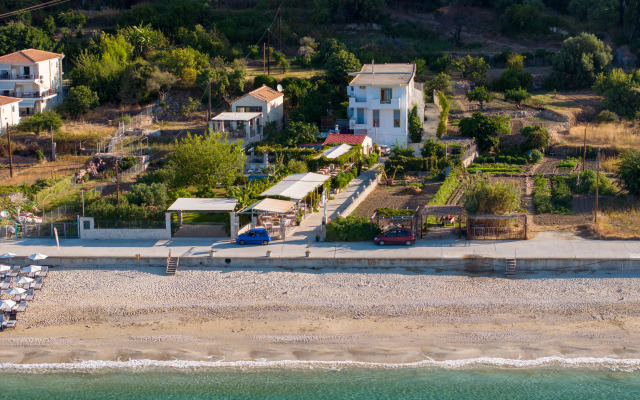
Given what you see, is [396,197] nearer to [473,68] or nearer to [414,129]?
[414,129]

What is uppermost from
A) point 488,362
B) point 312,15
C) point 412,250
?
point 312,15

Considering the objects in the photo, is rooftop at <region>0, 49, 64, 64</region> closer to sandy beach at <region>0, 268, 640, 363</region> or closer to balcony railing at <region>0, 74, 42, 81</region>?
balcony railing at <region>0, 74, 42, 81</region>

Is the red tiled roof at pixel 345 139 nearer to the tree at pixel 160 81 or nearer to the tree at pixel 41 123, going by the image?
the tree at pixel 160 81

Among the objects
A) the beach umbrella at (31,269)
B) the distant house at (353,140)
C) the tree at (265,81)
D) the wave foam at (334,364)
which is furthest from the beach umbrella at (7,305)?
the tree at (265,81)

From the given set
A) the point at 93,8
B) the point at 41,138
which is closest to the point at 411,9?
the point at 93,8

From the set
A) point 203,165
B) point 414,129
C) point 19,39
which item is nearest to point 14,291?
point 203,165

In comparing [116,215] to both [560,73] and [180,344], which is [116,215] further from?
[560,73]
